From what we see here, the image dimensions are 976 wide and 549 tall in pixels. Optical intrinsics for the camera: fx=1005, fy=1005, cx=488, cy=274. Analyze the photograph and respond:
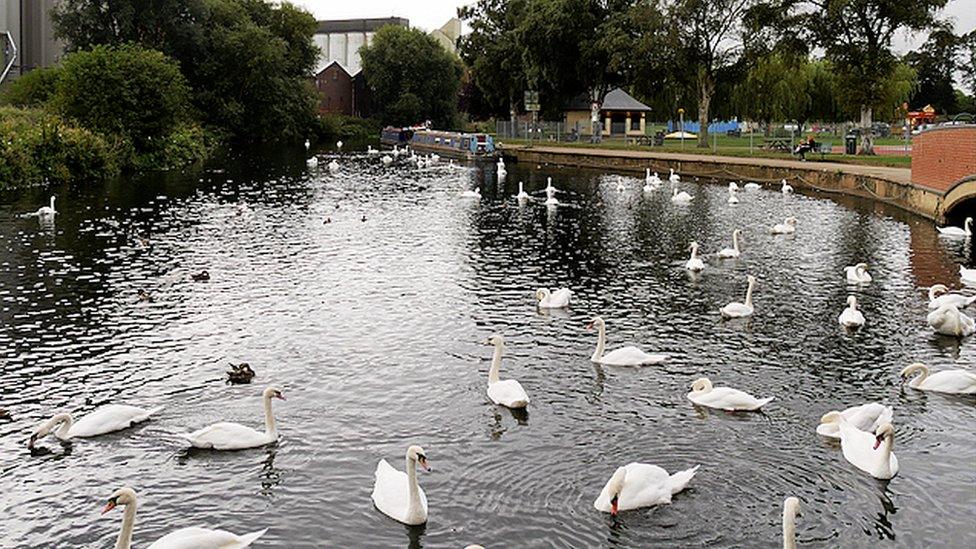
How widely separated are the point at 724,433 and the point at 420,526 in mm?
5335

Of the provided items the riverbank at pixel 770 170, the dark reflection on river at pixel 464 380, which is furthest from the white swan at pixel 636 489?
the riverbank at pixel 770 170

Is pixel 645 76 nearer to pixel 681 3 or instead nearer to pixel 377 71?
pixel 681 3

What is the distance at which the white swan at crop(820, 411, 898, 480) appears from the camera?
1307 centimetres

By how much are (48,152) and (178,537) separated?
44.5 meters

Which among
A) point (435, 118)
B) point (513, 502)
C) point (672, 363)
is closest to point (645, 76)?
point (435, 118)

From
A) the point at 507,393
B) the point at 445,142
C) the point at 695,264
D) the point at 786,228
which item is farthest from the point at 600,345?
the point at 445,142

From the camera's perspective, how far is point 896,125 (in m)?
115

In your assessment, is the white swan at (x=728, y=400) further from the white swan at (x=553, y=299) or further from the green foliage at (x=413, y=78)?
the green foliage at (x=413, y=78)

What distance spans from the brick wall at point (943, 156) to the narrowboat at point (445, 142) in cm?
4198

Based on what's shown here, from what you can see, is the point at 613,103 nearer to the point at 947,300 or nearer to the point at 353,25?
the point at 947,300

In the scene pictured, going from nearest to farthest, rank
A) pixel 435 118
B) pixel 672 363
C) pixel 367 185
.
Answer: pixel 672 363, pixel 367 185, pixel 435 118

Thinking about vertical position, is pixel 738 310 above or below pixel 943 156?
below

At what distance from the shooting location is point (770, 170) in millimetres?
56594

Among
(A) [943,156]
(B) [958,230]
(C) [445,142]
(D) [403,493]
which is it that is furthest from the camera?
(C) [445,142]
